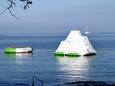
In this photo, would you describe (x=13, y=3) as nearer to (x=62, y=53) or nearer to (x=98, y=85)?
(x=98, y=85)

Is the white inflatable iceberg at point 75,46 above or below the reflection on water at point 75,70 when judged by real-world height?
above

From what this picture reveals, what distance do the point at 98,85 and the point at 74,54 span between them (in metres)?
77.8

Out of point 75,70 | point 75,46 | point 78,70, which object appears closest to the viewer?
point 78,70

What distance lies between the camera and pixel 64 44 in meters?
98.7

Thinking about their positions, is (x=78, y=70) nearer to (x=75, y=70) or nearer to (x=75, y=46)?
(x=75, y=70)

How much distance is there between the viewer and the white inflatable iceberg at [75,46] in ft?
316

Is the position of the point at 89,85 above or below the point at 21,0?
below

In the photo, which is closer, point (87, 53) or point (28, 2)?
point (28, 2)

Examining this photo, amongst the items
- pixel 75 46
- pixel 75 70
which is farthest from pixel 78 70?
pixel 75 46

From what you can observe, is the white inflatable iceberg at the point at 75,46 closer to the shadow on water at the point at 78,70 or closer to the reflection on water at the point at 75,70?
the shadow on water at the point at 78,70

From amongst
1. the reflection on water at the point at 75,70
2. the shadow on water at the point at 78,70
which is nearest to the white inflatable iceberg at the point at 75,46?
the shadow on water at the point at 78,70

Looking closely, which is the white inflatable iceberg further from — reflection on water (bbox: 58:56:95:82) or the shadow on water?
reflection on water (bbox: 58:56:95:82)

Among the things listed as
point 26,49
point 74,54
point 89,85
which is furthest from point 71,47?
point 89,85

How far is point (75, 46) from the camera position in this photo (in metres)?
97.1
